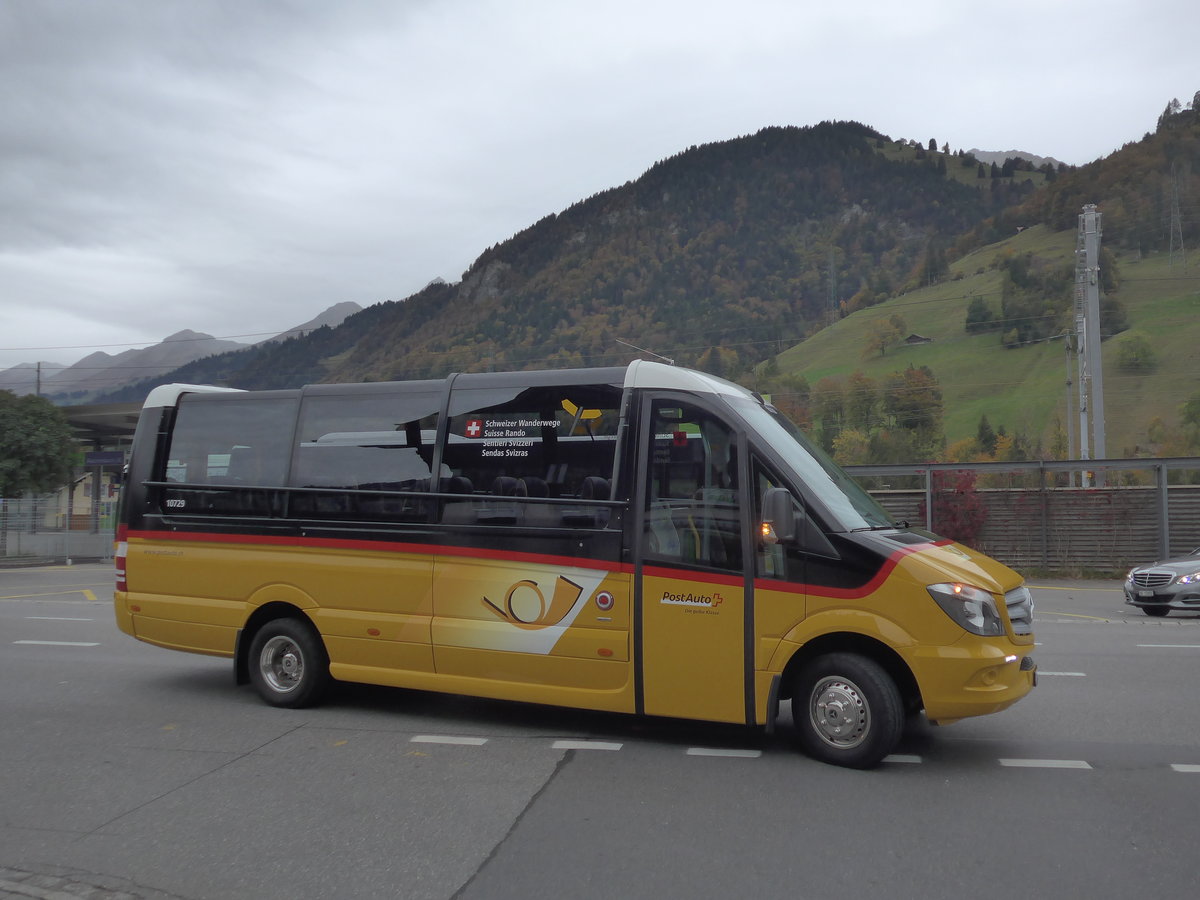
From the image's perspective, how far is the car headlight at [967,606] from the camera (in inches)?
239

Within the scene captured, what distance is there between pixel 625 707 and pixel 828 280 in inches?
4674

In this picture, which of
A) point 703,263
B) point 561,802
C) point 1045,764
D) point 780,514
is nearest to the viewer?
point 561,802

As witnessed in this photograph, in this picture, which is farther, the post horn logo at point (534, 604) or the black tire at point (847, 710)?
the post horn logo at point (534, 604)

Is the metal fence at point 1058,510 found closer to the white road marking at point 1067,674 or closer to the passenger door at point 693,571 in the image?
the white road marking at point 1067,674

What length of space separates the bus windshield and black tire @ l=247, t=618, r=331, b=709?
395 centimetres

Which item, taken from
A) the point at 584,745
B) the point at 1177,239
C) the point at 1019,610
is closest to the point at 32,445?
the point at 584,745

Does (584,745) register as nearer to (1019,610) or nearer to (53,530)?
(1019,610)

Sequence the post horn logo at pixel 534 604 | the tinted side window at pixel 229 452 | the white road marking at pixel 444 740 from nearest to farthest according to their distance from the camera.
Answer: the post horn logo at pixel 534 604
the white road marking at pixel 444 740
the tinted side window at pixel 229 452

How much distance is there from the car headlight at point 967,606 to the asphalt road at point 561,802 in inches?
36.7

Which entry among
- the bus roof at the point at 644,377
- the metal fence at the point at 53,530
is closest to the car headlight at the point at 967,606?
the bus roof at the point at 644,377

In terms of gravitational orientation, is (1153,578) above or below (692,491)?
below

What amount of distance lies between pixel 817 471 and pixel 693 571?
112 centimetres

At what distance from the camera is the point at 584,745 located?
7008 millimetres

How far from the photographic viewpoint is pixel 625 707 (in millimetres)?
6887
